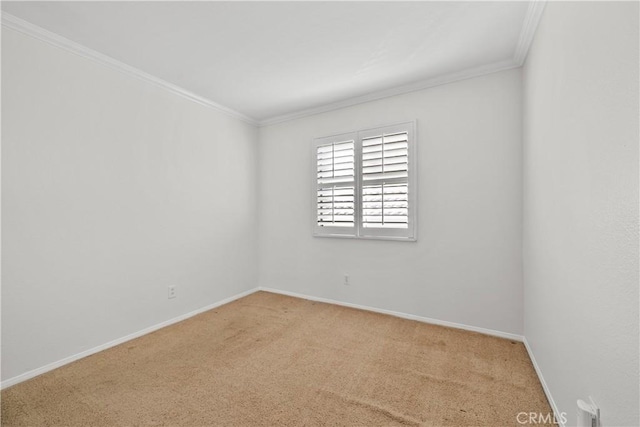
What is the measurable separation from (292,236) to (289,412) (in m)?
2.36

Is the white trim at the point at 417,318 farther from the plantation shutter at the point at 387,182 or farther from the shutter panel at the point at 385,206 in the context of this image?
the shutter panel at the point at 385,206

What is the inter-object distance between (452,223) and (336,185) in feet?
4.53

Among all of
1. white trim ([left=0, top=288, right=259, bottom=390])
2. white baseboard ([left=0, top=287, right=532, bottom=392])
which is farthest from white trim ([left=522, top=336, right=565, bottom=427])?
white trim ([left=0, top=288, right=259, bottom=390])

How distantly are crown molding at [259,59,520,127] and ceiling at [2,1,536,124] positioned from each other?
0.04 ft

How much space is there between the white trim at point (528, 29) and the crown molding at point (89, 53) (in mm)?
3081

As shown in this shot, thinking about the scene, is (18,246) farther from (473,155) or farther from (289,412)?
(473,155)

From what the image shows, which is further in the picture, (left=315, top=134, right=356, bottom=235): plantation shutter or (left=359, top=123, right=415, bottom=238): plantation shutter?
(left=315, top=134, right=356, bottom=235): plantation shutter

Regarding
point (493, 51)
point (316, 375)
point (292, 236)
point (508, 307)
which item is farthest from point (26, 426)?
point (493, 51)

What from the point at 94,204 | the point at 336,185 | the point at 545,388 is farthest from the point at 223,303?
the point at 545,388

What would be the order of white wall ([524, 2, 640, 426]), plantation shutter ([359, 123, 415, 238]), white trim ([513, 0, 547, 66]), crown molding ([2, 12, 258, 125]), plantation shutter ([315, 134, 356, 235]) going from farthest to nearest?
plantation shutter ([315, 134, 356, 235]) → plantation shutter ([359, 123, 415, 238]) → crown molding ([2, 12, 258, 125]) → white trim ([513, 0, 547, 66]) → white wall ([524, 2, 640, 426])

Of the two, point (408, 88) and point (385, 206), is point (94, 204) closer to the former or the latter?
point (385, 206)

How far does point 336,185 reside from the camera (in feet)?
11.3

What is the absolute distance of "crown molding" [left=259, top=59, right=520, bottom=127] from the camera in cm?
253

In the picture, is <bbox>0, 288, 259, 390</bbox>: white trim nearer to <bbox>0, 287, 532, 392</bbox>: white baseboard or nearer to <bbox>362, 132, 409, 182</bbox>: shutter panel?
<bbox>0, 287, 532, 392</bbox>: white baseboard
